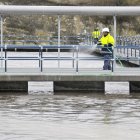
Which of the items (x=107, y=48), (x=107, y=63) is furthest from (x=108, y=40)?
(x=107, y=63)

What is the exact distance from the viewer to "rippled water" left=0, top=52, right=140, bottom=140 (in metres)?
13.8

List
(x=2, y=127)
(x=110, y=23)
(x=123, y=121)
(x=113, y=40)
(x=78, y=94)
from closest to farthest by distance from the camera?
(x=2, y=127) → (x=123, y=121) → (x=78, y=94) → (x=113, y=40) → (x=110, y=23)

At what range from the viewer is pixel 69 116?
→ 16.6 meters

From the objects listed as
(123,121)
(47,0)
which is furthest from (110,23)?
(123,121)

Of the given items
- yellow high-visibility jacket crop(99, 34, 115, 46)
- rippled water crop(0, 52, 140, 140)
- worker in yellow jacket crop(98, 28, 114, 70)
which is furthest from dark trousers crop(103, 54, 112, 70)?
rippled water crop(0, 52, 140, 140)

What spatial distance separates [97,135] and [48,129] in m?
1.29

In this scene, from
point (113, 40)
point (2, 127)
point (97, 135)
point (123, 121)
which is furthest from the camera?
point (113, 40)

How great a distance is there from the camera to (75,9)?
2527 cm

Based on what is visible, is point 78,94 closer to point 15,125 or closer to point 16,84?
point 16,84

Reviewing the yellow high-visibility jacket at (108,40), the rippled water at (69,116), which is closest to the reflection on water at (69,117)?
the rippled water at (69,116)

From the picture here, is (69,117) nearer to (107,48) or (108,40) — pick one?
(107,48)

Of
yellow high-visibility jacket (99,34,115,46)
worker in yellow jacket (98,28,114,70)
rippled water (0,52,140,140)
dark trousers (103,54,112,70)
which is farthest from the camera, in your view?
yellow high-visibility jacket (99,34,115,46)

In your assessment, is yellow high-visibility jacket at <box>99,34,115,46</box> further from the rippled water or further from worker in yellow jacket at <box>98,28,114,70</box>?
the rippled water

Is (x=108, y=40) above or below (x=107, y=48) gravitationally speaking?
above
